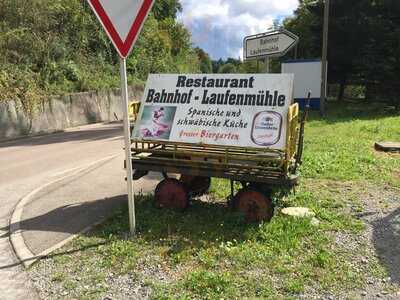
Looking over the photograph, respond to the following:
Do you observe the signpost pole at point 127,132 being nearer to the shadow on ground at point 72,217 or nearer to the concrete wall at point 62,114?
the shadow on ground at point 72,217

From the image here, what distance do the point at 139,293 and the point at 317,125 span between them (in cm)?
1587

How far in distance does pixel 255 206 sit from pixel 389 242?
1662 mm

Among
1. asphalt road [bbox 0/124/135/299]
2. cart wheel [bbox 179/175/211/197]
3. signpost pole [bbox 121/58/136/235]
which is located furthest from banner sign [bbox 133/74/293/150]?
asphalt road [bbox 0/124/135/299]

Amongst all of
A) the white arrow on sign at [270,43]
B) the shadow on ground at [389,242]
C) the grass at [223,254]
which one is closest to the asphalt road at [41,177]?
the grass at [223,254]

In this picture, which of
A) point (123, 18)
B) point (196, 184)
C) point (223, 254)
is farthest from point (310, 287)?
point (123, 18)

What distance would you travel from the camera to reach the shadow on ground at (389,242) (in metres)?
4.86

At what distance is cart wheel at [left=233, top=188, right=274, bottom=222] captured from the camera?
20.1 ft

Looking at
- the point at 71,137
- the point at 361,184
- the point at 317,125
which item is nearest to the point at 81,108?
the point at 71,137

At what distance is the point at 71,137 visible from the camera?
1744 centimetres

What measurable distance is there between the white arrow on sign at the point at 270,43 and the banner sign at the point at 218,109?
2743 millimetres

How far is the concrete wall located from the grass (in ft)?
39.3

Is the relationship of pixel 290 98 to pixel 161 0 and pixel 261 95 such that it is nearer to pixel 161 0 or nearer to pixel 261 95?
pixel 261 95

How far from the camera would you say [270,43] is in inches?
360

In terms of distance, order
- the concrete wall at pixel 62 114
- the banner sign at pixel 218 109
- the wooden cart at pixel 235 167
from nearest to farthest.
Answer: the wooden cart at pixel 235 167 < the banner sign at pixel 218 109 < the concrete wall at pixel 62 114
